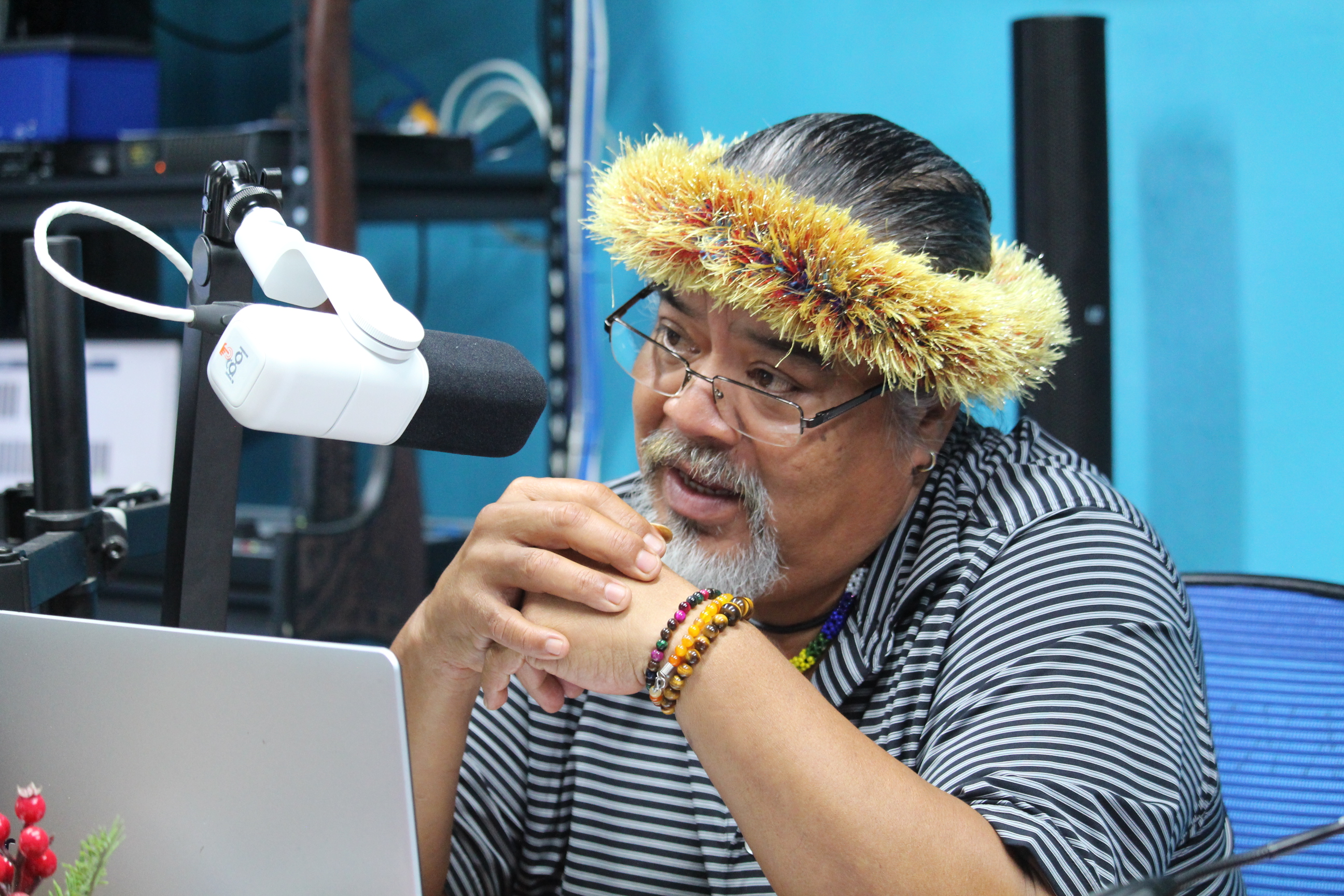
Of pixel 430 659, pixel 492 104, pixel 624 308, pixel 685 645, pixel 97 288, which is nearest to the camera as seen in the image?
pixel 97 288

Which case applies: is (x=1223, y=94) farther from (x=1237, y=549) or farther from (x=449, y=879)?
(x=449, y=879)

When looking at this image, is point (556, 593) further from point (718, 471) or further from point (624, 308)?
point (624, 308)

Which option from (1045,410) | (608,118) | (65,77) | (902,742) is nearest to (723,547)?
(902,742)

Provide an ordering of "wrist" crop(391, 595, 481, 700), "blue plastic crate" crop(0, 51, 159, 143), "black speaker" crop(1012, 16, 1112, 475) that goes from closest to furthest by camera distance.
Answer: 1. "wrist" crop(391, 595, 481, 700)
2. "black speaker" crop(1012, 16, 1112, 475)
3. "blue plastic crate" crop(0, 51, 159, 143)

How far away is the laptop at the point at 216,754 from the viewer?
0.57 metres

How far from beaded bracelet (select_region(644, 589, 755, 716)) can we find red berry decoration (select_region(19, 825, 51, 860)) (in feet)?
1.25

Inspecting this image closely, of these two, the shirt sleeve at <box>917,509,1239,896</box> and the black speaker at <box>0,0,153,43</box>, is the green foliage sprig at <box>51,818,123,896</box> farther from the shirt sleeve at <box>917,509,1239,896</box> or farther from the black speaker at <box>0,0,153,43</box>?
the black speaker at <box>0,0,153,43</box>

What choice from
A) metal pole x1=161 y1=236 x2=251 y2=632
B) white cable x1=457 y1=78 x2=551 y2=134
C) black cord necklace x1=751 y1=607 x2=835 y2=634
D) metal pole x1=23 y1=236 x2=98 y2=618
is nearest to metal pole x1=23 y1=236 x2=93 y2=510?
metal pole x1=23 y1=236 x2=98 y2=618

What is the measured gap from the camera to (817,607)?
1155mm

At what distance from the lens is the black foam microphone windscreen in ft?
2.04

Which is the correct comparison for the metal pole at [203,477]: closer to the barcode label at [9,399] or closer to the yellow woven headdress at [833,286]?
the yellow woven headdress at [833,286]

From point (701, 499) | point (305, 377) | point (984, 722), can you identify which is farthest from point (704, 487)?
point (305, 377)

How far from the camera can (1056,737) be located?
2.79ft

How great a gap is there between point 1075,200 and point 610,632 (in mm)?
1033
